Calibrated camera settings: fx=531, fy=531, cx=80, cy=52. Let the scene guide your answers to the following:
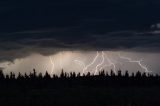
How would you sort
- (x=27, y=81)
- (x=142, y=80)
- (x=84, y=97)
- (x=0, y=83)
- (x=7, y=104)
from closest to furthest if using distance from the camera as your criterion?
1. (x=7, y=104)
2. (x=84, y=97)
3. (x=0, y=83)
4. (x=27, y=81)
5. (x=142, y=80)

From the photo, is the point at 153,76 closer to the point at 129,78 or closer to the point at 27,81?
the point at 129,78

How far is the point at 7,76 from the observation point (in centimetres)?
16262

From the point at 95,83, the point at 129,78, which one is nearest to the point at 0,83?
the point at 95,83

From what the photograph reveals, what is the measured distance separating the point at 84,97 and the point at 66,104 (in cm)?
1647

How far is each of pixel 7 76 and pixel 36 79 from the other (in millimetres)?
8932

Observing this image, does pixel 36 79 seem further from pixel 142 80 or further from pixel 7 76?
pixel 142 80

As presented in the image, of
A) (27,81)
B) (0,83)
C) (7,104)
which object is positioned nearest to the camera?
(7,104)

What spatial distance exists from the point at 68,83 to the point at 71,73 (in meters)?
16.6

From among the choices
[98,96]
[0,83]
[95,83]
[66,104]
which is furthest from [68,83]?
[66,104]

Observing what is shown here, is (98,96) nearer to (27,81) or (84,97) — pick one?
(84,97)

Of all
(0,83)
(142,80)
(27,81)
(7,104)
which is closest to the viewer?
(7,104)

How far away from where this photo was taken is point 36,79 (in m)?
163

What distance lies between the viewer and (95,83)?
165000 millimetres

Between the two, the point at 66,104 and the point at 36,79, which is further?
the point at 36,79
